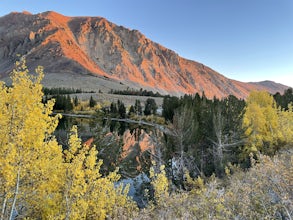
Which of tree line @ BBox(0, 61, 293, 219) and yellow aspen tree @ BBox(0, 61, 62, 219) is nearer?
tree line @ BBox(0, 61, 293, 219)

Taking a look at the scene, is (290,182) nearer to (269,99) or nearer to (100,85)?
(269,99)

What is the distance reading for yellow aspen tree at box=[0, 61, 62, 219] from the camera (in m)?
6.91

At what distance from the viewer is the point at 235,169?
17.0 meters

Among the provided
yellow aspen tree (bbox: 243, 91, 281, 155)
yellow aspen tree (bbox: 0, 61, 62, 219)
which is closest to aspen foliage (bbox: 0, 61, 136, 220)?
yellow aspen tree (bbox: 0, 61, 62, 219)

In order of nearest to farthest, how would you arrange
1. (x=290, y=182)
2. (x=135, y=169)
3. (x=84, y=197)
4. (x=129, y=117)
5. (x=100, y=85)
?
(x=290, y=182)
(x=84, y=197)
(x=135, y=169)
(x=129, y=117)
(x=100, y=85)

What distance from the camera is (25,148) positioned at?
7.26 m

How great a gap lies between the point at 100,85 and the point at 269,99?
131 m

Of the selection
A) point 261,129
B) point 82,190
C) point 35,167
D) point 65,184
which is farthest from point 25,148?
point 261,129

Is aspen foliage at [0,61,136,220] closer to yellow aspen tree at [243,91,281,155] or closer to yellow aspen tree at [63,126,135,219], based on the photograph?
yellow aspen tree at [63,126,135,219]

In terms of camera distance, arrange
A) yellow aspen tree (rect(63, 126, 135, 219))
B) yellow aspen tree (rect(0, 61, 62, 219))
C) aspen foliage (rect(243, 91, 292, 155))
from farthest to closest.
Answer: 1. aspen foliage (rect(243, 91, 292, 155))
2. yellow aspen tree (rect(63, 126, 135, 219))
3. yellow aspen tree (rect(0, 61, 62, 219))

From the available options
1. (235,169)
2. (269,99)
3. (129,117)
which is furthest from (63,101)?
(235,169)

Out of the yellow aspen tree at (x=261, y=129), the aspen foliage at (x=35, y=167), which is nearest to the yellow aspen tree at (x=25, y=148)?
the aspen foliage at (x=35, y=167)

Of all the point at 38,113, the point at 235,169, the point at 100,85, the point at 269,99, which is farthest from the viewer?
the point at 100,85

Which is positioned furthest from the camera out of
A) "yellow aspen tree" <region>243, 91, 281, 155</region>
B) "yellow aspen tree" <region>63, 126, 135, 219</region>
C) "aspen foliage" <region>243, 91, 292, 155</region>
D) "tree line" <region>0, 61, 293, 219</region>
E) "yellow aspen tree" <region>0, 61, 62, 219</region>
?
"yellow aspen tree" <region>243, 91, 281, 155</region>
